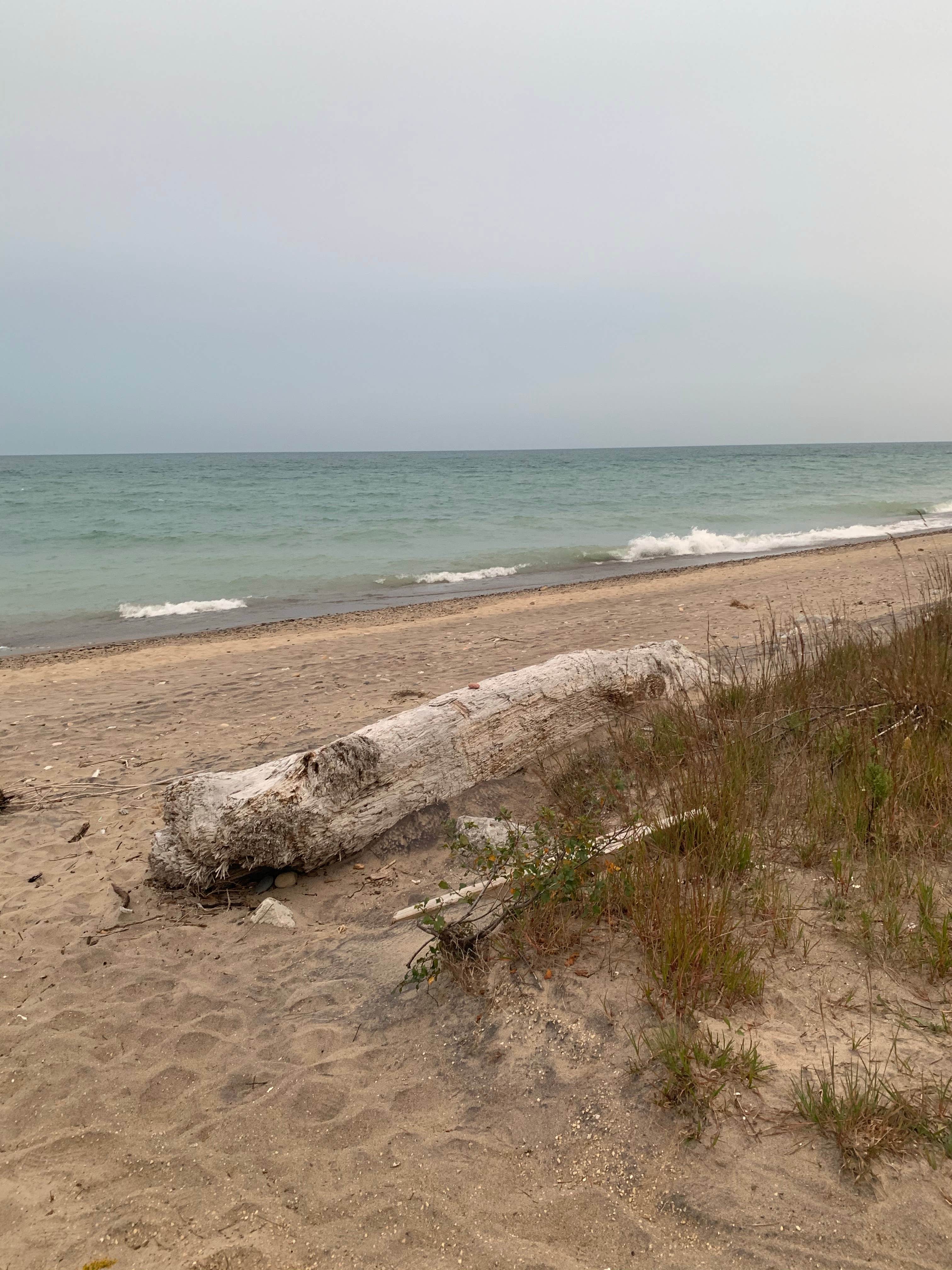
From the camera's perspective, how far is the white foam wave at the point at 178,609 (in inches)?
561

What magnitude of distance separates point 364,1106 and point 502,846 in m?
1.10

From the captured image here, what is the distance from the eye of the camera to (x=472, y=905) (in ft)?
Result: 10.2

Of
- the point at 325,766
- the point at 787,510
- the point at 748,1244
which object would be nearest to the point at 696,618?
the point at 325,766

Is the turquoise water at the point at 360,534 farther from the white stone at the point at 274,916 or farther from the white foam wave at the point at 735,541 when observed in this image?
the white stone at the point at 274,916

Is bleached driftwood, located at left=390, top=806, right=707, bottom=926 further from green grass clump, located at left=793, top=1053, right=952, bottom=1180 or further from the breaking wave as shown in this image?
the breaking wave

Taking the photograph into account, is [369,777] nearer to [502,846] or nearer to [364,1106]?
[502,846]

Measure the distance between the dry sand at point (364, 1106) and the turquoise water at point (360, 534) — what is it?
Result: 6169mm

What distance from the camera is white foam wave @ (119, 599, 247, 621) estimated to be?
46.8ft

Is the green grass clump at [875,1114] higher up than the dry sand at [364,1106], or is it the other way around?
the green grass clump at [875,1114]

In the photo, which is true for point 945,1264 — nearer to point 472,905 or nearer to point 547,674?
point 472,905

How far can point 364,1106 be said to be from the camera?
2584 millimetres

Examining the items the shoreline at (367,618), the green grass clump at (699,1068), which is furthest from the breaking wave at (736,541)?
the green grass clump at (699,1068)

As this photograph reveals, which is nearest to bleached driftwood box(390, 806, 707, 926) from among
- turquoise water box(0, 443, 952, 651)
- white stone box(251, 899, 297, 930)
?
white stone box(251, 899, 297, 930)

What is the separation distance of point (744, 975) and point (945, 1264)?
2.85ft
